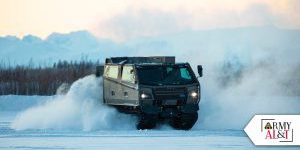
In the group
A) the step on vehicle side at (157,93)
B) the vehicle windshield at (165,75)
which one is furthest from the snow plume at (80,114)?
the vehicle windshield at (165,75)

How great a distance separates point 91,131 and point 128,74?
7.06 feet

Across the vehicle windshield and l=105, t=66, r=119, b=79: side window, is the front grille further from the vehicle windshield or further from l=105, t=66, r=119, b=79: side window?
l=105, t=66, r=119, b=79: side window

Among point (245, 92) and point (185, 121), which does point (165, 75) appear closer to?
point (185, 121)

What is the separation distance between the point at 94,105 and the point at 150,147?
310 inches

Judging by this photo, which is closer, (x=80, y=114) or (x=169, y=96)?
(x=169, y=96)

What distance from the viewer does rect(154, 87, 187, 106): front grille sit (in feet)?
81.6

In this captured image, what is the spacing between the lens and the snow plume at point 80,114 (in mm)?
26094

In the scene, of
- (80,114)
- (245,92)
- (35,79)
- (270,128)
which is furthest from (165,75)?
(35,79)

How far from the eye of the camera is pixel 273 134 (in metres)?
15.0

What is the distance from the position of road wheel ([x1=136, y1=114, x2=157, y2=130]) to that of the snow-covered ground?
0.98ft

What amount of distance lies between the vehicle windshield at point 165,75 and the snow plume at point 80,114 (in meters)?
1.69

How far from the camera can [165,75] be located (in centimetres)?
2541

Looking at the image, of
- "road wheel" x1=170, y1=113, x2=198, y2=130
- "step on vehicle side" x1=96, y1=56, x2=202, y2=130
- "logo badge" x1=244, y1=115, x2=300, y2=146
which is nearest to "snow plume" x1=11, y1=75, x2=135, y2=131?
"step on vehicle side" x1=96, y1=56, x2=202, y2=130

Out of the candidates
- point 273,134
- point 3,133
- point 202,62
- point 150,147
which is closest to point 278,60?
point 202,62
